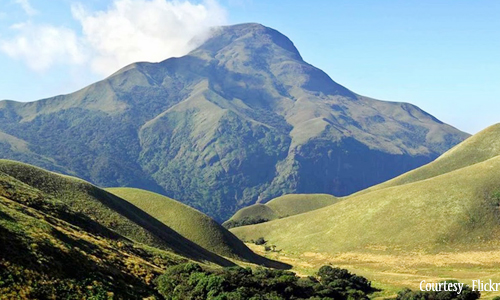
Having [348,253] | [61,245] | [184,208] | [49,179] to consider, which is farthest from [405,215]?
[61,245]

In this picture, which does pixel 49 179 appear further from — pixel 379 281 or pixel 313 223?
pixel 313 223

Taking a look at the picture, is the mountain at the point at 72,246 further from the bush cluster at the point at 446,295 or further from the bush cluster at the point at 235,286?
the bush cluster at the point at 446,295

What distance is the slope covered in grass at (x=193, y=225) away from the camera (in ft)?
344

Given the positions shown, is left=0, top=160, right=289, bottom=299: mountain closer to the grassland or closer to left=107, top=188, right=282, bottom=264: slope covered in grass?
left=107, top=188, right=282, bottom=264: slope covered in grass

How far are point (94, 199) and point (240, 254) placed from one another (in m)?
36.9

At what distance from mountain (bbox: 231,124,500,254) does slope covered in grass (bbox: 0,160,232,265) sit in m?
49.7

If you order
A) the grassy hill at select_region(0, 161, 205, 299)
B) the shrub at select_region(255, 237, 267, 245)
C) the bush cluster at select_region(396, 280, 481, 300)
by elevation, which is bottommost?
the shrub at select_region(255, 237, 267, 245)

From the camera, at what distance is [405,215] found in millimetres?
128375

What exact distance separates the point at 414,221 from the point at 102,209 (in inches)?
3294

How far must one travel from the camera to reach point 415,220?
12388 centimetres

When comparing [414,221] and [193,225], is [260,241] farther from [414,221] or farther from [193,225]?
[414,221]

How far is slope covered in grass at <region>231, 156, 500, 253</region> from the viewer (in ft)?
368

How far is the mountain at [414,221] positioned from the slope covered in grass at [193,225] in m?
27.8

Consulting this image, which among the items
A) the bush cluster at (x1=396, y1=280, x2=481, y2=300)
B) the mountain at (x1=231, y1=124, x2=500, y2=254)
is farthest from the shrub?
the bush cluster at (x1=396, y1=280, x2=481, y2=300)
